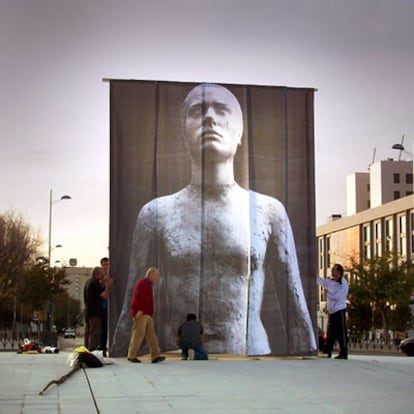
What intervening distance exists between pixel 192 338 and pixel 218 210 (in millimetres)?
2658

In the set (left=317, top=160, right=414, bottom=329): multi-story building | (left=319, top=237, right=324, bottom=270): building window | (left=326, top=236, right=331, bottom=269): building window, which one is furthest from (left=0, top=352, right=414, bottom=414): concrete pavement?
(left=319, top=237, right=324, bottom=270): building window

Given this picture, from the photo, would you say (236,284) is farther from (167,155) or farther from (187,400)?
(187,400)

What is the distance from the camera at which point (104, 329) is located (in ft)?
55.3

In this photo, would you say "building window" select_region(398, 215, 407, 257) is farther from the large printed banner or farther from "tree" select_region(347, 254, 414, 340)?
the large printed banner

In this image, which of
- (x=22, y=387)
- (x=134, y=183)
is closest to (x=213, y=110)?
(x=134, y=183)

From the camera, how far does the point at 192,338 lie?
1633 cm

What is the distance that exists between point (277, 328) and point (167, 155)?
155 inches

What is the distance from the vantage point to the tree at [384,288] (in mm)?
58625

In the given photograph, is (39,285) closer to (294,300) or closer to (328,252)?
(294,300)

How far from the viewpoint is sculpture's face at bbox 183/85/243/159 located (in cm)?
1769

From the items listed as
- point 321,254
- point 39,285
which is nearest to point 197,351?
point 39,285

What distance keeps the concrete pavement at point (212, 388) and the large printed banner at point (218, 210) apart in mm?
3016

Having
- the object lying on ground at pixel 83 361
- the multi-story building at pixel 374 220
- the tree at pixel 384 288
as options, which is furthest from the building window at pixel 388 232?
the object lying on ground at pixel 83 361

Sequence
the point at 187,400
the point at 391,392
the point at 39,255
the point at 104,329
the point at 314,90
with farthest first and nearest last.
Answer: the point at 39,255 < the point at 314,90 < the point at 104,329 < the point at 391,392 < the point at 187,400
